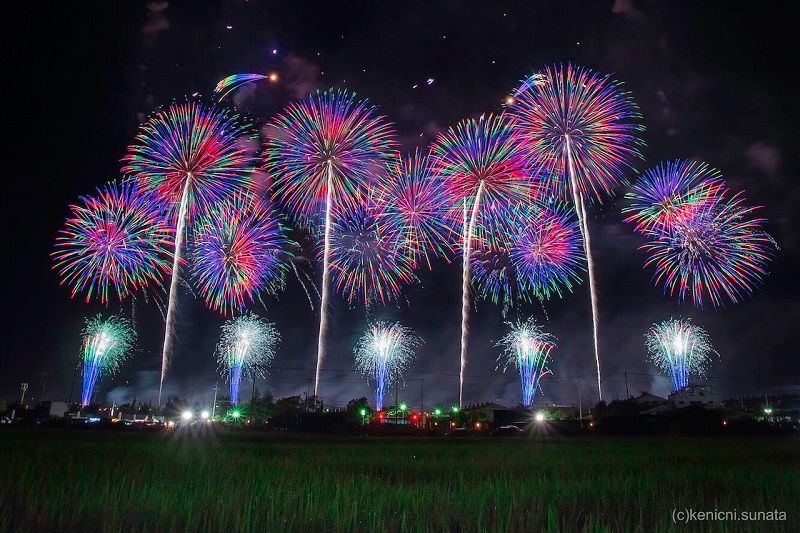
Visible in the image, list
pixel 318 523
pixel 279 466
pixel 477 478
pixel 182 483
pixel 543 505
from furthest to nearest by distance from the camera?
pixel 279 466, pixel 477 478, pixel 182 483, pixel 543 505, pixel 318 523

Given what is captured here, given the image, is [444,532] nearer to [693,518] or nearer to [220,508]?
[220,508]

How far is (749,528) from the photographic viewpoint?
22.9ft

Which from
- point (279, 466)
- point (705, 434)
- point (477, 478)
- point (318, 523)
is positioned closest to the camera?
point (318, 523)

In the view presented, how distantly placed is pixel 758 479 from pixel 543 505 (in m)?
7.14

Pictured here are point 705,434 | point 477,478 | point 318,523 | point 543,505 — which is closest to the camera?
point 318,523

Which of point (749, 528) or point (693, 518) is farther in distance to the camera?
point (693, 518)

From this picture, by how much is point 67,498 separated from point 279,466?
7.07m

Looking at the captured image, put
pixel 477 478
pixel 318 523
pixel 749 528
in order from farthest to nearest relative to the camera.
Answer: pixel 477 478, pixel 318 523, pixel 749 528

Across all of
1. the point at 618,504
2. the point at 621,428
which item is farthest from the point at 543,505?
the point at 621,428

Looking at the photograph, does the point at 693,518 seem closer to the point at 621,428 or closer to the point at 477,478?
the point at 477,478

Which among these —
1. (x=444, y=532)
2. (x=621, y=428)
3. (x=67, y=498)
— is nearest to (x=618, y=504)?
(x=444, y=532)

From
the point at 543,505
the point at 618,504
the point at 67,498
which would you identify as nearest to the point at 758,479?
the point at 618,504

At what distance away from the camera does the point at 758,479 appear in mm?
12852

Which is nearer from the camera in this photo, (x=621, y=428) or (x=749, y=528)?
(x=749, y=528)
